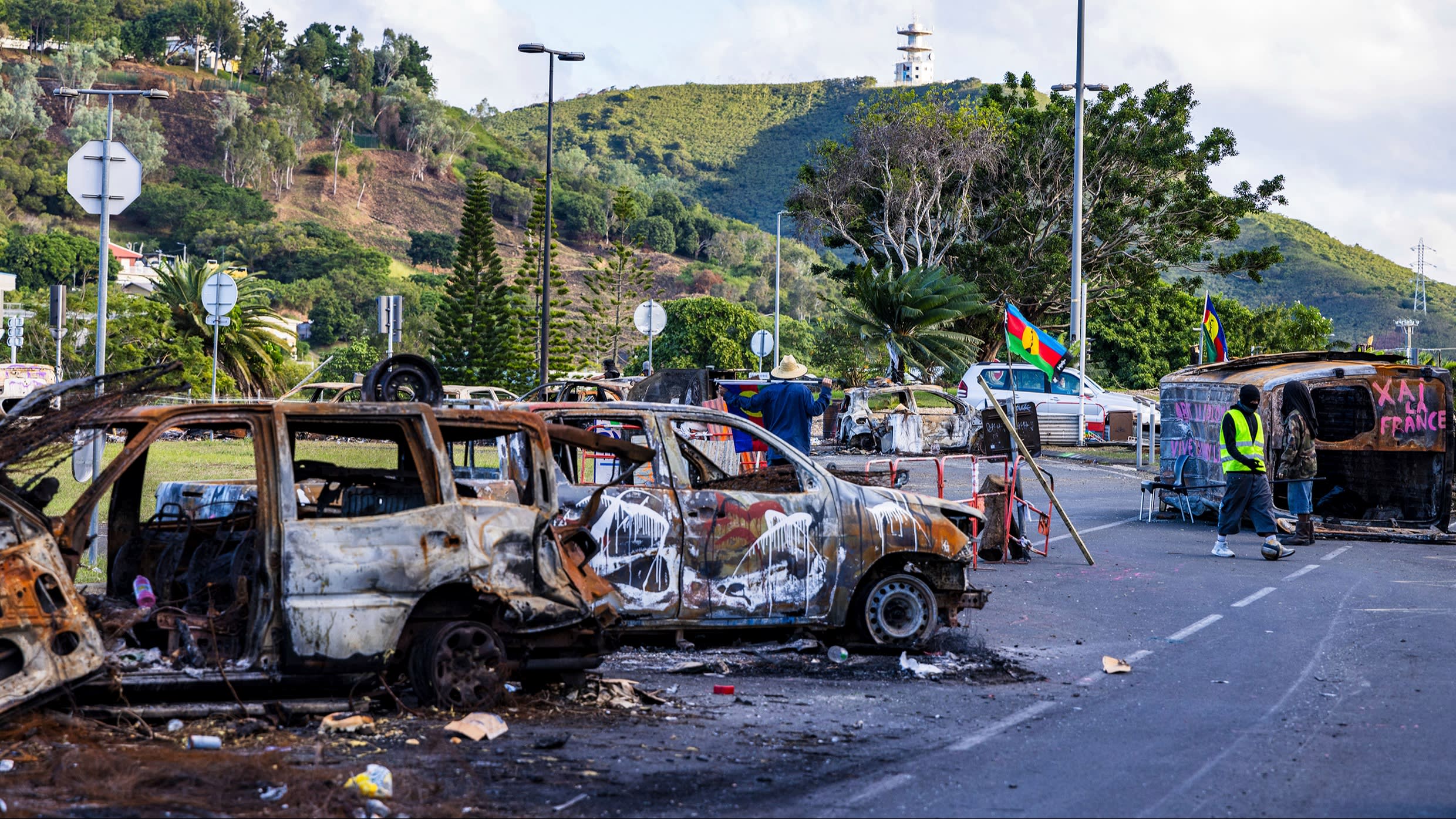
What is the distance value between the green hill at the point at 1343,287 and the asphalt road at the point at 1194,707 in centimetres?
10689

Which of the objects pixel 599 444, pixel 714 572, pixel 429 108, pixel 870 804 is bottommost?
pixel 870 804

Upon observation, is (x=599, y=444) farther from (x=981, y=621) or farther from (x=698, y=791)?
(x=981, y=621)

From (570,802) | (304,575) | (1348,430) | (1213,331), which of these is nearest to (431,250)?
(1213,331)

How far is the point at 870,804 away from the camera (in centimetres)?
574

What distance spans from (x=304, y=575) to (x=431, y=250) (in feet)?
413

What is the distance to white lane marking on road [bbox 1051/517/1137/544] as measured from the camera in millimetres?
16391

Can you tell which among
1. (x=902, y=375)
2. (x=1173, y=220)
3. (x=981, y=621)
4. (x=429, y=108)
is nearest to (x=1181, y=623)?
(x=981, y=621)

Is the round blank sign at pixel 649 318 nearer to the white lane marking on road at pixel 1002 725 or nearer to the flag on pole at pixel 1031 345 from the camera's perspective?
the flag on pole at pixel 1031 345

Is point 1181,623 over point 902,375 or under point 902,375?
under

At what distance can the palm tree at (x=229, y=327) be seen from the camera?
4191 centimetres

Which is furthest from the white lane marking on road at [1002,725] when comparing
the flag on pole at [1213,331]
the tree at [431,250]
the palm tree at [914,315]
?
the tree at [431,250]

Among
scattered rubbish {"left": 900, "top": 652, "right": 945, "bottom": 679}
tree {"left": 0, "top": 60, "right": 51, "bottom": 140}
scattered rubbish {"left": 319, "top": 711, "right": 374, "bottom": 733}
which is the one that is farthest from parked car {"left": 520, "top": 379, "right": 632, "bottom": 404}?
tree {"left": 0, "top": 60, "right": 51, "bottom": 140}

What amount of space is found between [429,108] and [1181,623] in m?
160

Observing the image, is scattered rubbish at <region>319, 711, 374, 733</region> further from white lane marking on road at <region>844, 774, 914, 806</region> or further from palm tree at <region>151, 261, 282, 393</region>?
palm tree at <region>151, 261, 282, 393</region>
